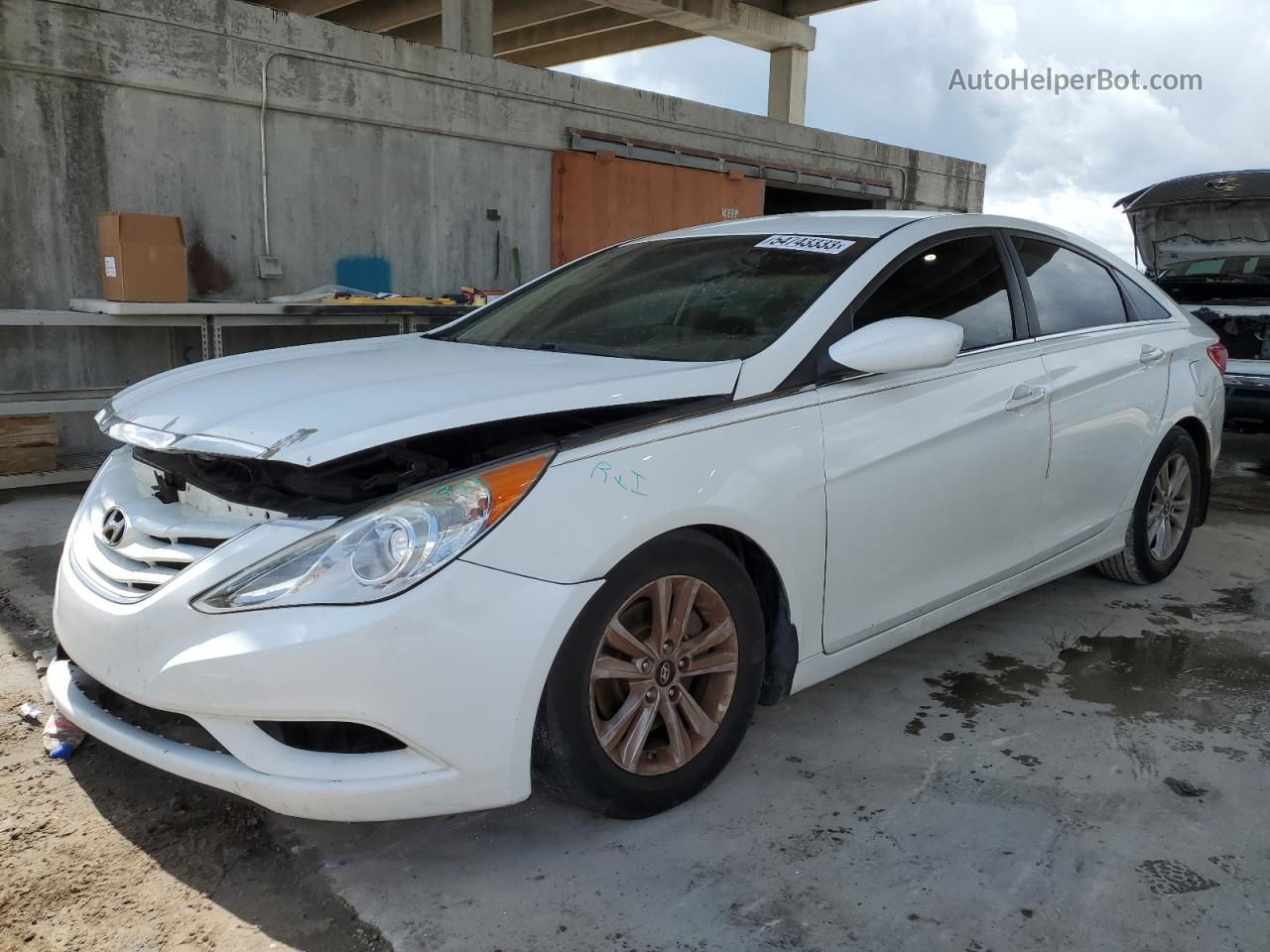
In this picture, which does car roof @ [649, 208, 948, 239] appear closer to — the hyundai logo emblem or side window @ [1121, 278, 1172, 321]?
side window @ [1121, 278, 1172, 321]

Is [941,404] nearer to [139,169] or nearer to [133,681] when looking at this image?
[133,681]

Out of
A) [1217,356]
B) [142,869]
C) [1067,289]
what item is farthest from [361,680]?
[1217,356]

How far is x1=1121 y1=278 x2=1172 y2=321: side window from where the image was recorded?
4.24 meters

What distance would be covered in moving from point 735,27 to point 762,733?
1646 cm

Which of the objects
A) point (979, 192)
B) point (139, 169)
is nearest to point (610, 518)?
point (139, 169)

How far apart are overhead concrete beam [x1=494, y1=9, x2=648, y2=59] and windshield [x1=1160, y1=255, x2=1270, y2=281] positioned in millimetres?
12959

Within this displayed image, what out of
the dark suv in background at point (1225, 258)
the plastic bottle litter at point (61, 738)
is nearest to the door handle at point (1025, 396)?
the plastic bottle litter at point (61, 738)

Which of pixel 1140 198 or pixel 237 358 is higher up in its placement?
pixel 1140 198

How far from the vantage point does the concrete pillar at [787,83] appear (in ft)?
60.6

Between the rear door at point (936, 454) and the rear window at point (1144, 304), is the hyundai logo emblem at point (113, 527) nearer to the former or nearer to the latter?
the rear door at point (936, 454)

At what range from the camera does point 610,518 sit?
7.39 feet

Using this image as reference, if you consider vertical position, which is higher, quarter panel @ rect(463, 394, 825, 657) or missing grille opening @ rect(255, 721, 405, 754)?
quarter panel @ rect(463, 394, 825, 657)

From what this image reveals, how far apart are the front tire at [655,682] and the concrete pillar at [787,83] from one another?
1732 centimetres

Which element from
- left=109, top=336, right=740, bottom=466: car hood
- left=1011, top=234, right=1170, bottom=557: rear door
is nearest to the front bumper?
left=109, top=336, right=740, bottom=466: car hood
